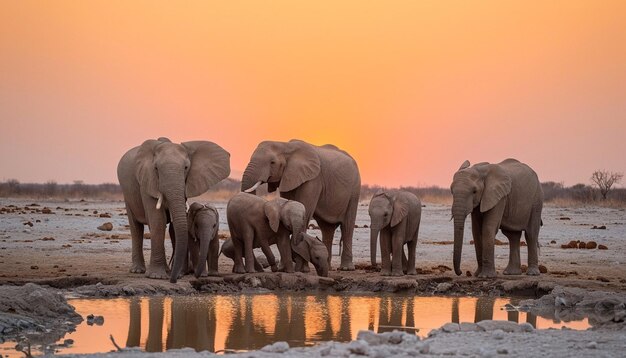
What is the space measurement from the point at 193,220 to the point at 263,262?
3.29 metres

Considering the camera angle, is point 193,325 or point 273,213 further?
point 273,213

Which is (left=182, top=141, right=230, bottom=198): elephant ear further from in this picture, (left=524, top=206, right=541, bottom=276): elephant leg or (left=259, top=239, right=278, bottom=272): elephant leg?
(left=524, top=206, right=541, bottom=276): elephant leg

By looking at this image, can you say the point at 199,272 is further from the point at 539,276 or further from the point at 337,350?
the point at 337,350

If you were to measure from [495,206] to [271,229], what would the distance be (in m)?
4.44

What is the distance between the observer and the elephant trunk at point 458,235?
69.9ft

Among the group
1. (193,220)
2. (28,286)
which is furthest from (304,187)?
(28,286)

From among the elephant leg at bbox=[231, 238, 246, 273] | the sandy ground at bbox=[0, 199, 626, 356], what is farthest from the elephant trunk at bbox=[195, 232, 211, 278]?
the elephant leg at bbox=[231, 238, 246, 273]

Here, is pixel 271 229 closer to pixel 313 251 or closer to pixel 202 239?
pixel 313 251

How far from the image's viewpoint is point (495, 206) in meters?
22.1

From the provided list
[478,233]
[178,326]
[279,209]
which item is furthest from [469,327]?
[478,233]

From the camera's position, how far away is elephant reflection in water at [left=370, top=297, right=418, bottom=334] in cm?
1610

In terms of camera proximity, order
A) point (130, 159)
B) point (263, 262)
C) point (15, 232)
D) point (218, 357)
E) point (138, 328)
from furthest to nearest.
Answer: point (15, 232)
point (263, 262)
point (130, 159)
point (138, 328)
point (218, 357)

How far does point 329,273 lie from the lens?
22641mm

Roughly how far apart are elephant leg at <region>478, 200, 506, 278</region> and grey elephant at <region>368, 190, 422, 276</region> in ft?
4.86
